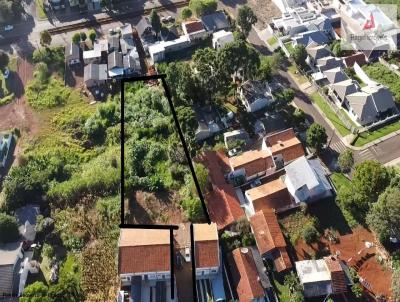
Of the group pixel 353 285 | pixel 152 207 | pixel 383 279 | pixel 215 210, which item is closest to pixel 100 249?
pixel 152 207

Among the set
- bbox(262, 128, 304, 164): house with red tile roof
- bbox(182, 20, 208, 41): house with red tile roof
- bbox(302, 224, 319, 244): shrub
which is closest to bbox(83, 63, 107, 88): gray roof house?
bbox(182, 20, 208, 41): house with red tile roof

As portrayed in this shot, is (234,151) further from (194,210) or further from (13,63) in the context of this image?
(13,63)

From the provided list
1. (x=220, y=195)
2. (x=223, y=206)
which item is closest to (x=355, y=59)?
(x=220, y=195)

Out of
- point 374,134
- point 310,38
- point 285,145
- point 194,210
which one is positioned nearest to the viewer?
point 194,210

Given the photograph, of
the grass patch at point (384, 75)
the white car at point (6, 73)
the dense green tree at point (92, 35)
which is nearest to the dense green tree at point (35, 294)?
the white car at point (6, 73)

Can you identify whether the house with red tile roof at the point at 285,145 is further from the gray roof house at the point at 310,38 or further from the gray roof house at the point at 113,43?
the gray roof house at the point at 113,43

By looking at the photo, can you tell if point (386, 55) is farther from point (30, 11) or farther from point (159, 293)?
point (30, 11)
